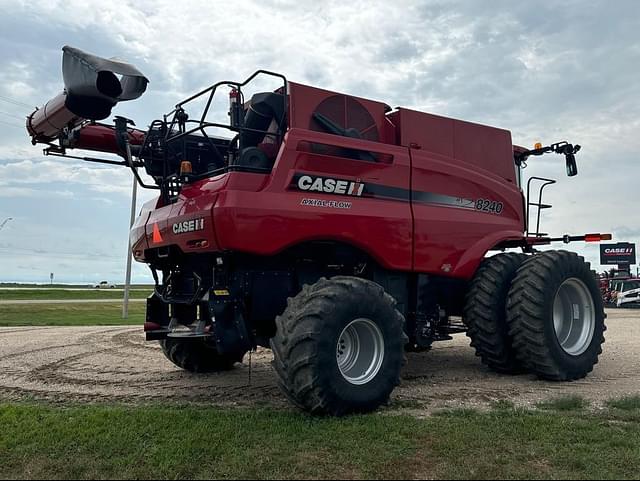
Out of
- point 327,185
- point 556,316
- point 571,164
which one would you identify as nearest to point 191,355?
point 327,185

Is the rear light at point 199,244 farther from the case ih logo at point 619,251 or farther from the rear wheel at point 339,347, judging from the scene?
the case ih logo at point 619,251

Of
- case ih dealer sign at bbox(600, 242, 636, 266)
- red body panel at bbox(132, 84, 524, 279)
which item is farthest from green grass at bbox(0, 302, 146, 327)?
case ih dealer sign at bbox(600, 242, 636, 266)

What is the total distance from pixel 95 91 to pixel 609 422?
5.97m

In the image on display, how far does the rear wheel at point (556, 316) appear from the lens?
7.70 m

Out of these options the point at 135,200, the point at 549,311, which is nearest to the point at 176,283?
the point at 549,311

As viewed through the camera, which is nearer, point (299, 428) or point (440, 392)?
point (299, 428)

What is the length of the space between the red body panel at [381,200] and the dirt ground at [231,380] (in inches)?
61.3

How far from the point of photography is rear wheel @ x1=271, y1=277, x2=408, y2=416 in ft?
18.4

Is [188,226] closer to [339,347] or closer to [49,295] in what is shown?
[339,347]

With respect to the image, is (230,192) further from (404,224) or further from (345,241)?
(404,224)

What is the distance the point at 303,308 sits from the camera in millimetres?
5785

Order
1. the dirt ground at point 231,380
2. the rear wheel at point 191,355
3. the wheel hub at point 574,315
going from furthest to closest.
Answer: the rear wheel at point 191,355
the wheel hub at point 574,315
the dirt ground at point 231,380

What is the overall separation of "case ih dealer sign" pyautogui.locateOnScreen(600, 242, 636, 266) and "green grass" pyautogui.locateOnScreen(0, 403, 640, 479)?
48.6m

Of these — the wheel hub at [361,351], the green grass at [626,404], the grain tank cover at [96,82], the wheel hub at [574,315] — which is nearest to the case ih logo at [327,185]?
the wheel hub at [361,351]
